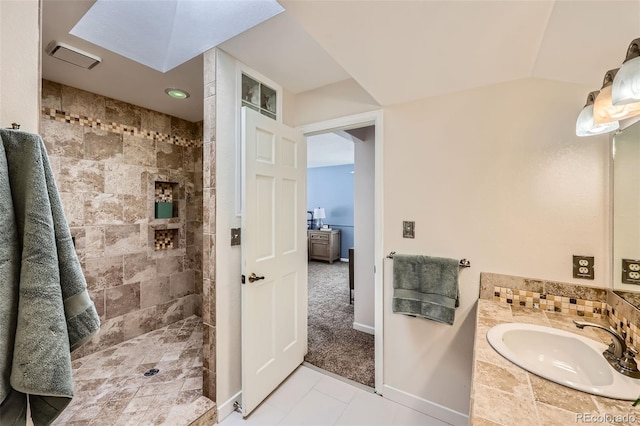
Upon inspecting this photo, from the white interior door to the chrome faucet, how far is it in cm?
164

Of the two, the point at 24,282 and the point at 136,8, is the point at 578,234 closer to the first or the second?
the point at 24,282

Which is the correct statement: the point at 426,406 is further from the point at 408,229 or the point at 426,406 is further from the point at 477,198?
the point at 477,198

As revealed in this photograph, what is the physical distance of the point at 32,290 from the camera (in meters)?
0.62

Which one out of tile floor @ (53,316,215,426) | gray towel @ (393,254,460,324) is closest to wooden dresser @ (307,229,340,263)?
tile floor @ (53,316,215,426)

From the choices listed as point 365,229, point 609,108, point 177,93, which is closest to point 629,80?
point 609,108

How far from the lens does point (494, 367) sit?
0.88 m

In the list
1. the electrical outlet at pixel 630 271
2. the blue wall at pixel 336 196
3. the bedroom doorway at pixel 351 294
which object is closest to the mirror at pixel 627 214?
the electrical outlet at pixel 630 271

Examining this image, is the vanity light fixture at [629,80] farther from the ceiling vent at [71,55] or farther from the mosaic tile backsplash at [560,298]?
the ceiling vent at [71,55]

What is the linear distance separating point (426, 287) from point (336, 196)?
5196 millimetres

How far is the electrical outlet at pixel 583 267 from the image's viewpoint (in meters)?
1.32

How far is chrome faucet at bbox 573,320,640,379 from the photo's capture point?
32.9 inches

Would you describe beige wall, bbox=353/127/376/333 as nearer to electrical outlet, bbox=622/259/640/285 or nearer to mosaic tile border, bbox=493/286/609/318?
mosaic tile border, bbox=493/286/609/318

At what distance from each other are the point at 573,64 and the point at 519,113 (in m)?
0.30

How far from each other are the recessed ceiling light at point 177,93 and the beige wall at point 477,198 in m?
1.45
